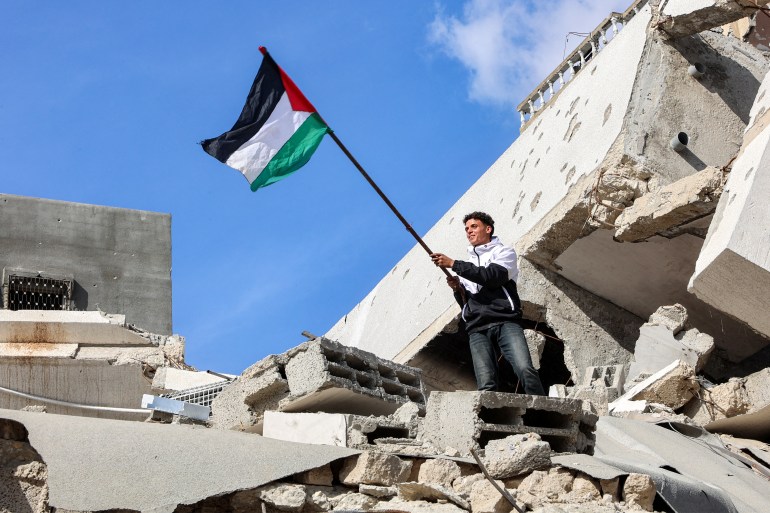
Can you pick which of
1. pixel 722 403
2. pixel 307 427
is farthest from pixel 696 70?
pixel 307 427

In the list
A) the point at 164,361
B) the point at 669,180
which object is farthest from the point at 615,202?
the point at 164,361

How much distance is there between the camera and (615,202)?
9641mm

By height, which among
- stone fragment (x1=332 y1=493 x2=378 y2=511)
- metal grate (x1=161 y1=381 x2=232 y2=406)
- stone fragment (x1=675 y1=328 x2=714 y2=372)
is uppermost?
stone fragment (x1=675 y1=328 x2=714 y2=372)

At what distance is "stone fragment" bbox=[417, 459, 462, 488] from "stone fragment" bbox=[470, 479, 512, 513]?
20 cm

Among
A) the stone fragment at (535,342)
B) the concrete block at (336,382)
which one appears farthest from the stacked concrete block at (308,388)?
the stone fragment at (535,342)

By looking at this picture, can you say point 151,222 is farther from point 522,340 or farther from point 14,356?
point 522,340

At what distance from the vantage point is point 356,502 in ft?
17.2

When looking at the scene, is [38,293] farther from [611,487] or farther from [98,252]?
[611,487]

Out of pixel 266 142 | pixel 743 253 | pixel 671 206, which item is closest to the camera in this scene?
pixel 743 253

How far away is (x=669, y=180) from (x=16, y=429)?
6294 mm

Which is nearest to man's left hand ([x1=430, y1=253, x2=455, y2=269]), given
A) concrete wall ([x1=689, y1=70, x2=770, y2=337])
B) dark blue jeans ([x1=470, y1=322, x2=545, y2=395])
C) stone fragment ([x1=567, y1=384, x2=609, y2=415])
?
dark blue jeans ([x1=470, y1=322, x2=545, y2=395])

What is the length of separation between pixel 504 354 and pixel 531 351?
12.8 feet

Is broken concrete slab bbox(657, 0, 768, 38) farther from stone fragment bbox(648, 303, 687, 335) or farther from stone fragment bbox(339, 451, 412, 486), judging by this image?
stone fragment bbox(339, 451, 412, 486)

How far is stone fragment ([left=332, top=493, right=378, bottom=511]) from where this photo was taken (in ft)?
17.0
